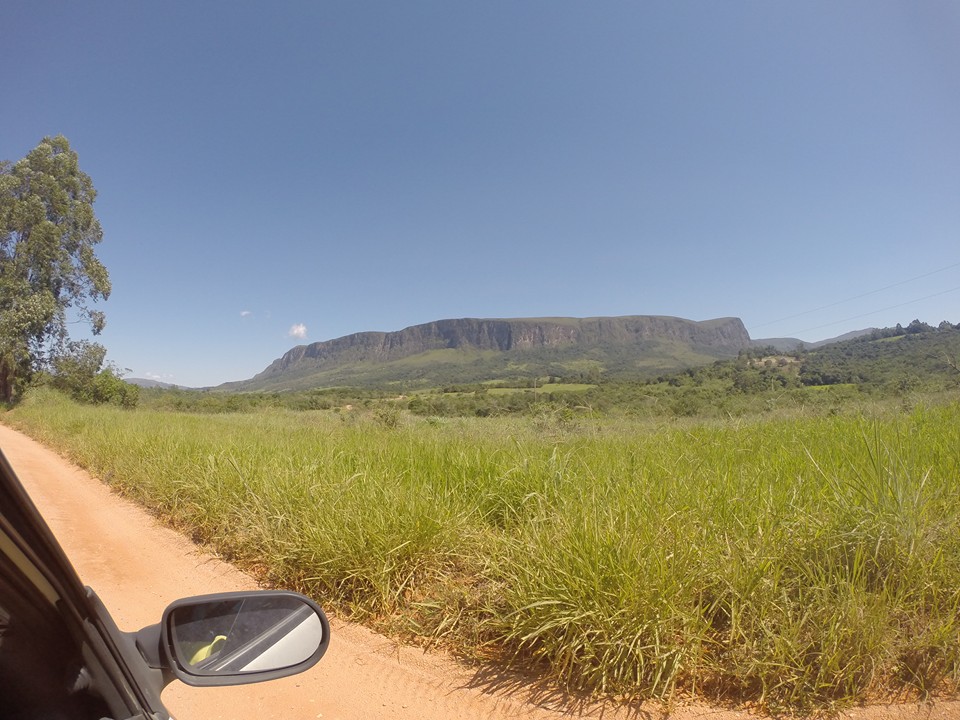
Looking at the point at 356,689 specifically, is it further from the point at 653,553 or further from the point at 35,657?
the point at 35,657

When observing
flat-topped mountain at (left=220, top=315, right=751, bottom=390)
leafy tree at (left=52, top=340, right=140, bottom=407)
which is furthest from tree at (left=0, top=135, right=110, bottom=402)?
flat-topped mountain at (left=220, top=315, right=751, bottom=390)

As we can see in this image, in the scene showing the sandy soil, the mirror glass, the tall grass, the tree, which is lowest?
the sandy soil

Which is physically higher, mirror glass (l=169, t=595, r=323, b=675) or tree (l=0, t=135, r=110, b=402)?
tree (l=0, t=135, r=110, b=402)

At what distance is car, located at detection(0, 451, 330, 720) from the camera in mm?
779

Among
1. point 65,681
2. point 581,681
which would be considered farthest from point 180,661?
point 581,681

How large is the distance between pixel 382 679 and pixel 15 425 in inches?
707

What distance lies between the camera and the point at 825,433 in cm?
476

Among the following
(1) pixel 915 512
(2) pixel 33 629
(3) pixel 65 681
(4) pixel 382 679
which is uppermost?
(2) pixel 33 629

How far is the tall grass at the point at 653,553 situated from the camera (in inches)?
87.5

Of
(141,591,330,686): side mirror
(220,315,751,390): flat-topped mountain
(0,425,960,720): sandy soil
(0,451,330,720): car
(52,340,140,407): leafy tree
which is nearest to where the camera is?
(0,451,330,720): car

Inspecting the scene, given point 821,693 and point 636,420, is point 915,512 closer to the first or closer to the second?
point 821,693

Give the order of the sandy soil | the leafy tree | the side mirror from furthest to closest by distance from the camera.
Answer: the leafy tree → the sandy soil → the side mirror

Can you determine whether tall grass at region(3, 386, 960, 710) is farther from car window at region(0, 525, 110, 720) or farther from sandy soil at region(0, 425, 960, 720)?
car window at region(0, 525, 110, 720)

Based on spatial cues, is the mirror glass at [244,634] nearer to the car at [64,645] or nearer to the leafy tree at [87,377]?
the car at [64,645]
